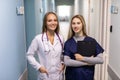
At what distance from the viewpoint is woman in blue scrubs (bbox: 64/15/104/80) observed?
1.90 meters

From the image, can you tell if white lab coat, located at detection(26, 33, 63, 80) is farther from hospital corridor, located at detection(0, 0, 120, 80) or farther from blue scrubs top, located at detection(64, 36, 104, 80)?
hospital corridor, located at detection(0, 0, 120, 80)

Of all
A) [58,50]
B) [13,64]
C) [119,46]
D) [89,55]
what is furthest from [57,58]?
[119,46]

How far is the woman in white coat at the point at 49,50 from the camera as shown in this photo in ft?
6.77

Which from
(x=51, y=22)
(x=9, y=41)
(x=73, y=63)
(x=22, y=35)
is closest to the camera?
(x=73, y=63)

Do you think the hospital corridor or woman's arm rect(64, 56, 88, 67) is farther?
the hospital corridor

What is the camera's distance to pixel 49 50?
6.75 feet

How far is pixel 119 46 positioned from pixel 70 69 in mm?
846

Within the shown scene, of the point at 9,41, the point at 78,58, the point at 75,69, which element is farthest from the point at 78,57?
the point at 9,41

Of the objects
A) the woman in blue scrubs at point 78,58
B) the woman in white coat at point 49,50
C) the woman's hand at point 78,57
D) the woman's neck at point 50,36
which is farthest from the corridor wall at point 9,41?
the woman's hand at point 78,57

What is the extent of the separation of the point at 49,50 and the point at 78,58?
35 cm

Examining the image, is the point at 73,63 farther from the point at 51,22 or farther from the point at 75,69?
the point at 51,22

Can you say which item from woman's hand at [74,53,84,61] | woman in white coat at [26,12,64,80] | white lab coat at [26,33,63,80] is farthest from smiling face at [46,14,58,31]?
woman's hand at [74,53,84,61]

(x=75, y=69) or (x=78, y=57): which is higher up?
(x=78, y=57)

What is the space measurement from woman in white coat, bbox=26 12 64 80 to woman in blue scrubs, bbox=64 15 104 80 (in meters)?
0.13
